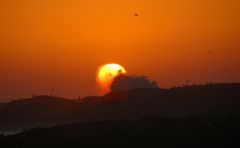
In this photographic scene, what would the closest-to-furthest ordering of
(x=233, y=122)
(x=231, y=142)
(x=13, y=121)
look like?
(x=231, y=142) → (x=233, y=122) → (x=13, y=121)

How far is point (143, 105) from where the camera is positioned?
403ft

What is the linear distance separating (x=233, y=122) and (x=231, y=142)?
775 centimetres

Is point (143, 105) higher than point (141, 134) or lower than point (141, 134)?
higher

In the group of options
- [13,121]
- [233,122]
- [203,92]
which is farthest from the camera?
[13,121]

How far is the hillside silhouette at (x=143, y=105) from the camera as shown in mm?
107500

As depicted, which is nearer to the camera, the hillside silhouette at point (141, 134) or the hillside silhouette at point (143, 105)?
the hillside silhouette at point (141, 134)

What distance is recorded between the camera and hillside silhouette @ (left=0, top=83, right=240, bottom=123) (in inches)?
4232

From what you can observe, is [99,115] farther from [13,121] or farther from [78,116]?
[13,121]

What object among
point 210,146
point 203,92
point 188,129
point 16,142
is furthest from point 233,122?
point 203,92

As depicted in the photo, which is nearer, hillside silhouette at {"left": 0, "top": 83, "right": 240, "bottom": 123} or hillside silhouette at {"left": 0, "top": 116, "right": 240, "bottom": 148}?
hillside silhouette at {"left": 0, "top": 116, "right": 240, "bottom": 148}

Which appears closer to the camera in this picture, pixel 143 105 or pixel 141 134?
pixel 141 134

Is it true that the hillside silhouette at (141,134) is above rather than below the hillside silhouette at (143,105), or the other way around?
below

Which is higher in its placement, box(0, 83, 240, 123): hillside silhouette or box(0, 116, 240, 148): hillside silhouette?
box(0, 83, 240, 123): hillside silhouette

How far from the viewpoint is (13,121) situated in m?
155
